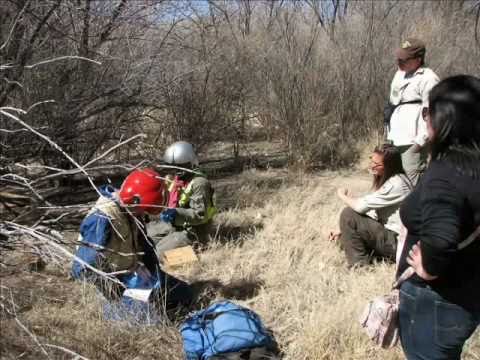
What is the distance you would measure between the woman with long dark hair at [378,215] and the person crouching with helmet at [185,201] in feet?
3.96

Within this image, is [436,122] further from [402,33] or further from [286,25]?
[402,33]

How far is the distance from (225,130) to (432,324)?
6359 mm

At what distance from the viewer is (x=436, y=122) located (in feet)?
7.05

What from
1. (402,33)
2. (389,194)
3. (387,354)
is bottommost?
(387,354)

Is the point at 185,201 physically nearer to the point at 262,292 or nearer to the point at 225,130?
the point at 262,292

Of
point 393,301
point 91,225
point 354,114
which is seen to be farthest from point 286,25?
point 393,301

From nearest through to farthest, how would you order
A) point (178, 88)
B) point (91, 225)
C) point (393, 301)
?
point (393, 301)
point (91, 225)
point (178, 88)

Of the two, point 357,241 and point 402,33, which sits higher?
point 402,33

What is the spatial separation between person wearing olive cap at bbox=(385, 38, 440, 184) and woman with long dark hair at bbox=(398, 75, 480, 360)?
331 cm

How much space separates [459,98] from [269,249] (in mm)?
→ 3228

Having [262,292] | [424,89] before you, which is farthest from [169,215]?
[424,89]

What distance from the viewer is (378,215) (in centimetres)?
488

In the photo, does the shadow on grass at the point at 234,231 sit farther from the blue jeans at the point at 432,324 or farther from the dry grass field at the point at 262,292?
the blue jeans at the point at 432,324

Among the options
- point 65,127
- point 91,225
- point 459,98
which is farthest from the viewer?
point 65,127
